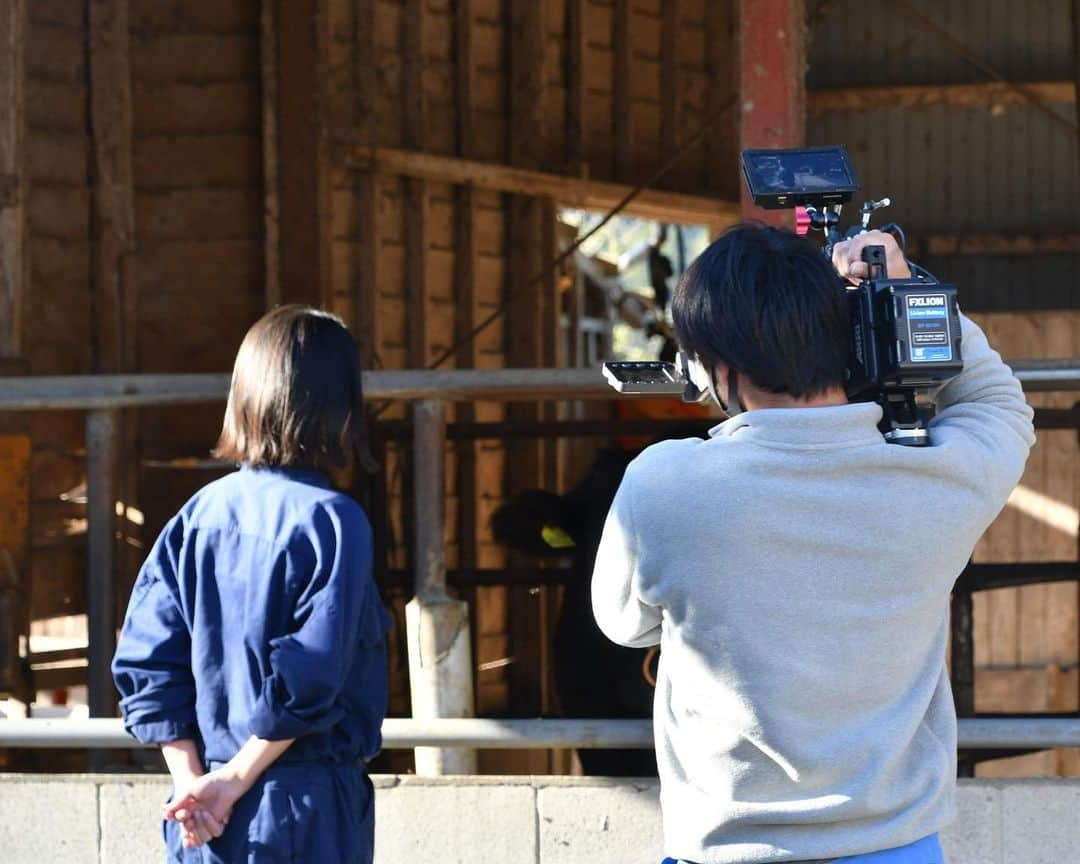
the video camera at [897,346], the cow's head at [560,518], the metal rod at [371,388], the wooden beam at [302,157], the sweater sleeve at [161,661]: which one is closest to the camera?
the video camera at [897,346]

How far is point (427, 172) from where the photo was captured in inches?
372

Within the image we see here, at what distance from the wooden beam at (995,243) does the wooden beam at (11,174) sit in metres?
7.51

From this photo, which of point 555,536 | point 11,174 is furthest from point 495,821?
point 11,174

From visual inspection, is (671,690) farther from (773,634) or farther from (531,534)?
(531,534)

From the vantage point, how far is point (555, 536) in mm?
5520

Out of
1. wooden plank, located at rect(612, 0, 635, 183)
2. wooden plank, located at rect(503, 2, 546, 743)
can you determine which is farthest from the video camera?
wooden plank, located at rect(612, 0, 635, 183)

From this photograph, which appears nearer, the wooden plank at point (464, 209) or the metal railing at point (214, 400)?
the metal railing at point (214, 400)

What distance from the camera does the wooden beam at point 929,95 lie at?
11711 millimetres

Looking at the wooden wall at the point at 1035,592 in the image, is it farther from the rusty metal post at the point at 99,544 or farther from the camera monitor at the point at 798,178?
the camera monitor at the point at 798,178

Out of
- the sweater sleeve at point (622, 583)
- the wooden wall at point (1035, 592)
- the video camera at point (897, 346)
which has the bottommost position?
the wooden wall at point (1035, 592)

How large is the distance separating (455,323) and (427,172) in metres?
0.99

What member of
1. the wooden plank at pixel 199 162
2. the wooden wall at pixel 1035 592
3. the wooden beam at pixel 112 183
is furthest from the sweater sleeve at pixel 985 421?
the wooden wall at pixel 1035 592

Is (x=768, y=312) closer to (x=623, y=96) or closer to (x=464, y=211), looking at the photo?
(x=464, y=211)

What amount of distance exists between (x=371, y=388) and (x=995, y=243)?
8.82 m
